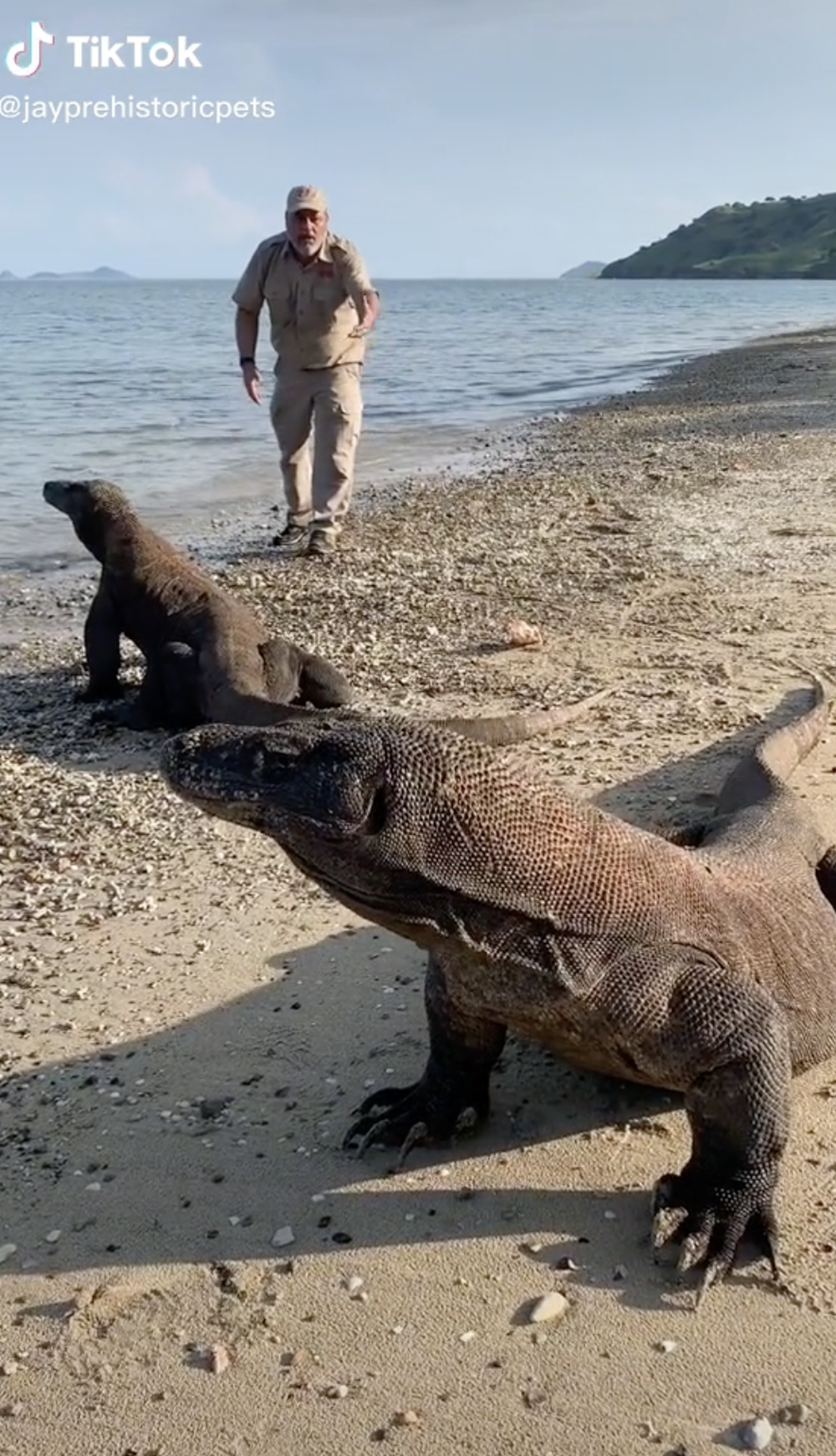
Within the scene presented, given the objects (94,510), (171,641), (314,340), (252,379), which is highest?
(314,340)

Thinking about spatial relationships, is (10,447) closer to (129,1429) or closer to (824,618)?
(824,618)

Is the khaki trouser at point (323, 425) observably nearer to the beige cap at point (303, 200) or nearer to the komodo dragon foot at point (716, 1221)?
the beige cap at point (303, 200)

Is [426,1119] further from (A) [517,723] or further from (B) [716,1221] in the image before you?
(A) [517,723]

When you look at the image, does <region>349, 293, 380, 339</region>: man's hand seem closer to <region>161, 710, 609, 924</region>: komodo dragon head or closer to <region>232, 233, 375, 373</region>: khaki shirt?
<region>232, 233, 375, 373</region>: khaki shirt

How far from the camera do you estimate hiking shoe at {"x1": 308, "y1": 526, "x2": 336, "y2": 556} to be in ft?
43.7

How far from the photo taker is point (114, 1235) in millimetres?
3814

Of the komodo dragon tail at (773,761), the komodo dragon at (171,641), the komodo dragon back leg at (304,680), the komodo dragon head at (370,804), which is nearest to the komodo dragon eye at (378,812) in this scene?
the komodo dragon head at (370,804)

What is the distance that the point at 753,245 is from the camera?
159 metres

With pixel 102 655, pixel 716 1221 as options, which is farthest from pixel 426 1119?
pixel 102 655

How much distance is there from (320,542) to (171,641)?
4.57 m

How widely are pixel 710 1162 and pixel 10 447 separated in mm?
20885

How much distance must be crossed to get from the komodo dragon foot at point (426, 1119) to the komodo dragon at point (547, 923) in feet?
0.04

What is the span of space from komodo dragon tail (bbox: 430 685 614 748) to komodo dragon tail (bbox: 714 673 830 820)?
1.26 meters

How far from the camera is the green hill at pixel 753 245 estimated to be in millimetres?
141750
